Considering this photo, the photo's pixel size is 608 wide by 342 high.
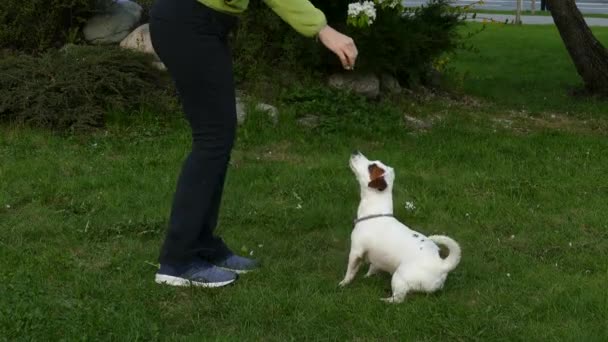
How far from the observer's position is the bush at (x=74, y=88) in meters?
7.11

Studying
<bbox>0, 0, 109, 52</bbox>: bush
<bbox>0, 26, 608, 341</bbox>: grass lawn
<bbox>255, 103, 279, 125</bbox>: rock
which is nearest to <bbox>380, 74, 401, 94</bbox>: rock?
<bbox>0, 26, 608, 341</bbox>: grass lawn

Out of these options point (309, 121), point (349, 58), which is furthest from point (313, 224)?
point (309, 121)

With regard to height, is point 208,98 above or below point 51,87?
above

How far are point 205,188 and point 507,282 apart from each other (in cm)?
154

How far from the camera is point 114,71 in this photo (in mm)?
7453

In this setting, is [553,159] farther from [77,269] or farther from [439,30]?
[77,269]

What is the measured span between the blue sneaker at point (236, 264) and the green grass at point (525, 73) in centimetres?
565

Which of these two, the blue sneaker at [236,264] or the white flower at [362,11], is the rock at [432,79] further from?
the blue sneaker at [236,264]

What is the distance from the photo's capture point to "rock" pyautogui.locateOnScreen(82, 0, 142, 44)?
29.1 ft

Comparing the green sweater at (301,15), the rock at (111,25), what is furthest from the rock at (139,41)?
the green sweater at (301,15)

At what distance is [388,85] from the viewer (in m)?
9.08

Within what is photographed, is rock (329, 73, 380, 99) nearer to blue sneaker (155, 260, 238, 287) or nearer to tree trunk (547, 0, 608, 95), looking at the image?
tree trunk (547, 0, 608, 95)

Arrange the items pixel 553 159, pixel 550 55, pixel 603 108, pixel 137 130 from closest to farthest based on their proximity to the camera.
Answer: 1. pixel 553 159
2. pixel 137 130
3. pixel 603 108
4. pixel 550 55

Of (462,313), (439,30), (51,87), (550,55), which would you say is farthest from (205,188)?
(550,55)
